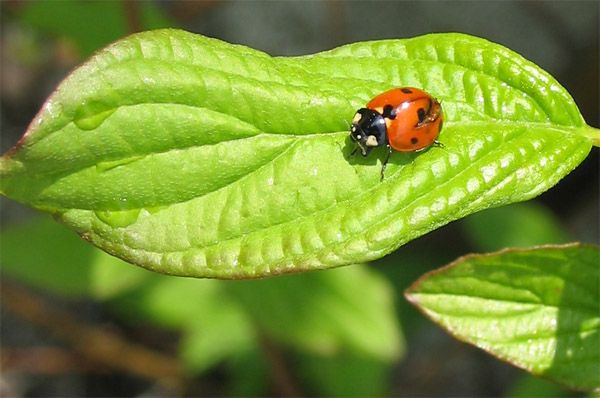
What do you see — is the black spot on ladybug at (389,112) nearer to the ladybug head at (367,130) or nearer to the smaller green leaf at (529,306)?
the ladybug head at (367,130)

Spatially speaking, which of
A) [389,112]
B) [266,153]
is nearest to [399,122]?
[389,112]

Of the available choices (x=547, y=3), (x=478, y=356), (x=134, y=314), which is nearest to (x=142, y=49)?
(x=134, y=314)

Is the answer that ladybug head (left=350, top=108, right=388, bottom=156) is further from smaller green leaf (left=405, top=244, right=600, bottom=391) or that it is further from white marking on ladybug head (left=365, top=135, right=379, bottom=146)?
smaller green leaf (left=405, top=244, right=600, bottom=391)

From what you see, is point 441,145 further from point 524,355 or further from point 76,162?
point 76,162

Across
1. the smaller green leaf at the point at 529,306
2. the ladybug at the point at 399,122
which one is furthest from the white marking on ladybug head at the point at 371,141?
the smaller green leaf at the point at 529,306

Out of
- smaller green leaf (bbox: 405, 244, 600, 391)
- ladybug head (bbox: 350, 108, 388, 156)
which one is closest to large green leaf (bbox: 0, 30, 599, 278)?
ladybug head (bbox: 350, 108, 388, 156)
